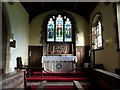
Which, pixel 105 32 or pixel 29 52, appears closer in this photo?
pixel 105 32

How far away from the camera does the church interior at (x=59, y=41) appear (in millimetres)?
5887

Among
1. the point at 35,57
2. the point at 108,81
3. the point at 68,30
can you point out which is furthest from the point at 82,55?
the point at 108,81

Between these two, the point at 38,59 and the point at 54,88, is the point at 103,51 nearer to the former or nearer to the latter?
the point at 54,88

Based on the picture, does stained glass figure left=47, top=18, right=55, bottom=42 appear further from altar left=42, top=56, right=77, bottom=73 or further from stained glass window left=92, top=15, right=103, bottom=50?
stained glass window left=92, top=15, right=103, bottom=50

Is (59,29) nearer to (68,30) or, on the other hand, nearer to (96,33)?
(68,30)

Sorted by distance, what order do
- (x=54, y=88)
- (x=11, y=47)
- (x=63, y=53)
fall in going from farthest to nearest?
(x=63, y=53)
(x=11, y=47)
(x=54, y=88)

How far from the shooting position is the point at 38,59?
9.16 m

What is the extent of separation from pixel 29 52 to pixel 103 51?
380 cm

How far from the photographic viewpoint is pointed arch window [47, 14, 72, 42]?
30.8ft

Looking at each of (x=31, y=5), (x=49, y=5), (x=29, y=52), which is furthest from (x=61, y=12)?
(x=29, y=52)

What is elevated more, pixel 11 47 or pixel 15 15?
pixel 15 15

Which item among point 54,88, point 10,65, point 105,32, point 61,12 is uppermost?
point 61,12

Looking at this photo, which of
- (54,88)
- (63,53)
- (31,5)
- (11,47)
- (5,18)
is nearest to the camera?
(54,88)

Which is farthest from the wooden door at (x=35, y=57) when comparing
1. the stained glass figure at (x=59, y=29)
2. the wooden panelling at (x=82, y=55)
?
the wooden panelling at (x=82, y=55)
